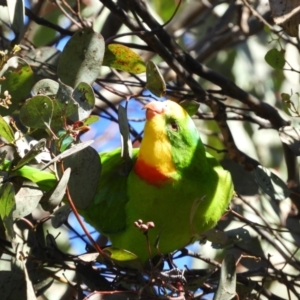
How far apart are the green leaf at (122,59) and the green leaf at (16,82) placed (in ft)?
0.68

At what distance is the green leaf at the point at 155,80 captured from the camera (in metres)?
1.54

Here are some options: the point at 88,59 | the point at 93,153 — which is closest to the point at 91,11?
the point at 88,59

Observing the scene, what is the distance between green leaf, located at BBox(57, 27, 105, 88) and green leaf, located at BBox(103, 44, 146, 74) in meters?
0.14

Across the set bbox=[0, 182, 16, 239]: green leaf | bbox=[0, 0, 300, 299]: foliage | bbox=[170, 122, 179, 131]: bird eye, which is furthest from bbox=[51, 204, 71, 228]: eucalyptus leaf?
bbox=[170, 122, 179, 131]: bird eye

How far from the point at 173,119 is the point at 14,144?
0.60 metres

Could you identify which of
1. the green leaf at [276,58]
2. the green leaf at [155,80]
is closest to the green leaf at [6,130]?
the green leaf at [155,80]

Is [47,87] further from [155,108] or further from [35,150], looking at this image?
[155,108]

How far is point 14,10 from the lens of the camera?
1.52 metres

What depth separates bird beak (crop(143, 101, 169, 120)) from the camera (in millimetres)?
1819

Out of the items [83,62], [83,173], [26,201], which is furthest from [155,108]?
[26,201]

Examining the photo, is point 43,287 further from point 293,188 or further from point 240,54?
point 240,54

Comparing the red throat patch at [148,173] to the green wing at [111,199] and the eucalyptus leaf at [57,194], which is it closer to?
the green wing at [111,199]

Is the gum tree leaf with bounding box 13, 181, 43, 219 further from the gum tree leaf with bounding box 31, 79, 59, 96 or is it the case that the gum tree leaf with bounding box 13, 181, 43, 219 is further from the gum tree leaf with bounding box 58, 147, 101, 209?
the gum tree leaf with bounding box 31, 79, 59, 96

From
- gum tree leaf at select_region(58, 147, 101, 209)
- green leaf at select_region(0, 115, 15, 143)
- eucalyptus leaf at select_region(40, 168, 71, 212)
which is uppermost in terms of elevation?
green leaf at select_region(0, 115, 15, 143)
